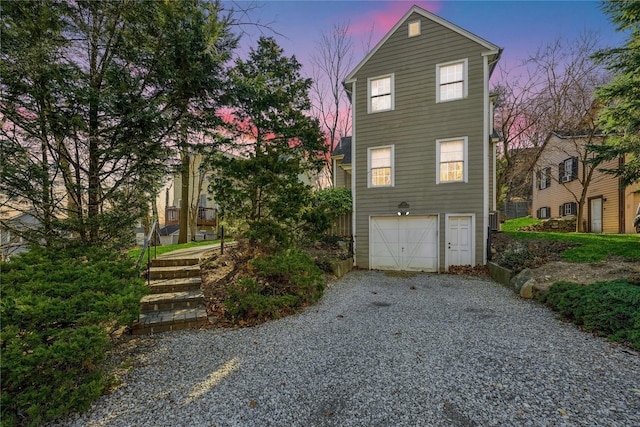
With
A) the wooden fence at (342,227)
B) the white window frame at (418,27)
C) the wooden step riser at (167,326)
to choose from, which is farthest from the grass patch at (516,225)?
the wooden step riser at (167,326)

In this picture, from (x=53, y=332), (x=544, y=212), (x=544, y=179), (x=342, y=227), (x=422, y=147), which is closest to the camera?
(x=53, y=332)

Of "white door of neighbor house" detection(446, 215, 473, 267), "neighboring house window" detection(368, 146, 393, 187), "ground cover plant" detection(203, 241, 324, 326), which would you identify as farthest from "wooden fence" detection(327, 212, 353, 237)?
"ground cover plant" detection(203, 241, 324, 326)

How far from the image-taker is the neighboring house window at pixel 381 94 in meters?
9.73

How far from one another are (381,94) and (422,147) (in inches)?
100

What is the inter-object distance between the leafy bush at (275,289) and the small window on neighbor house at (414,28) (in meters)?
8.70

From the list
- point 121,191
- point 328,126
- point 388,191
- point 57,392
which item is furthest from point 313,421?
point 328,126

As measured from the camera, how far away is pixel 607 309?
4090 mm

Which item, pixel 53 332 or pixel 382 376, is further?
pixel 382 376

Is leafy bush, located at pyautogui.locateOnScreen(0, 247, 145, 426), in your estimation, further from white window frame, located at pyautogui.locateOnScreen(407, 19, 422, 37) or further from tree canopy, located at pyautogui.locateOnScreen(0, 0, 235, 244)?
white window frame, located at pyautogui.locateOnScreen(407, 19, 422, 37)

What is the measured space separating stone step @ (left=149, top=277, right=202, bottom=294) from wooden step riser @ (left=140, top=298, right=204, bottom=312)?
0.58 meters

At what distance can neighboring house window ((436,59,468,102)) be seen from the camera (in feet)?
29.0

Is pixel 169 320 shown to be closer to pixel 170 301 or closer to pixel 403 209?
pixel 170 301

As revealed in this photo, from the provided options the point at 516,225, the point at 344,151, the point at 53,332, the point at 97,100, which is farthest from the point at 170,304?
the point at 516,225

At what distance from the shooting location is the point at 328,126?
1850cm
